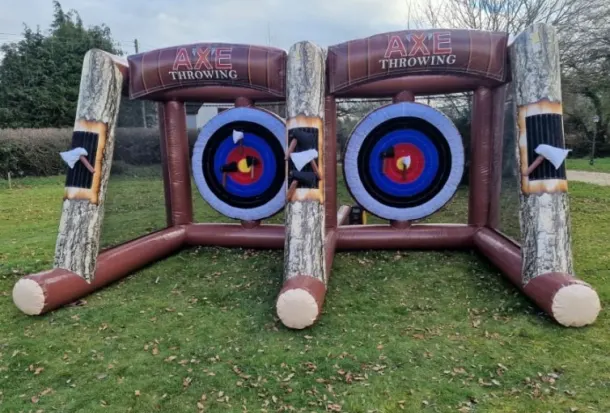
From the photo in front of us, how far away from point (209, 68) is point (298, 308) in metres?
2.76

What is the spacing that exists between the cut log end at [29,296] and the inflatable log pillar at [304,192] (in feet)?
6.27

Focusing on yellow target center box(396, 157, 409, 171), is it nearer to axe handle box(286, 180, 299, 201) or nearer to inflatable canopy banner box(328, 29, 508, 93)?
inflatable canopy banner box(328, 29, 508, 93)

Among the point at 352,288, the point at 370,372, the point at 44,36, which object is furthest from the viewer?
the point at 44,36

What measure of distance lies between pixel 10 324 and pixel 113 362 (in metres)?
1.23

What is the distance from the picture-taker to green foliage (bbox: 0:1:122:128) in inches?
801

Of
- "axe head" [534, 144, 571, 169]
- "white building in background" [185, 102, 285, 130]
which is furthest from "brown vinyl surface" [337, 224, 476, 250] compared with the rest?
"white building in background" [185, 102, 285, 130]

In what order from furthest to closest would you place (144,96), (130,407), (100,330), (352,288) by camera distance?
(144,96) < (352,288) < (100,330) < (130,407)

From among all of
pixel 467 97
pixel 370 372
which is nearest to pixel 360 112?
pixel 467 97

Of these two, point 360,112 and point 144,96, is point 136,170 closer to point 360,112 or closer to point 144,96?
point 144,96

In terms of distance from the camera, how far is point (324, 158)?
4711 mm

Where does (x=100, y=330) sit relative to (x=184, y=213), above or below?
below

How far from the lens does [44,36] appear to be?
2281 centimetres

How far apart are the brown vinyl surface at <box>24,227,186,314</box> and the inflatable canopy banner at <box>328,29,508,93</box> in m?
2.61

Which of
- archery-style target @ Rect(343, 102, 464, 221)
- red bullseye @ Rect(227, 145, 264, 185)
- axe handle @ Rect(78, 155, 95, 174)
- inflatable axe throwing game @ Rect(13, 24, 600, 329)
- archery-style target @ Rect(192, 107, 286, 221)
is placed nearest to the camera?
inflatable axe throwing game @ Rect(13, 24, 600, 329)
